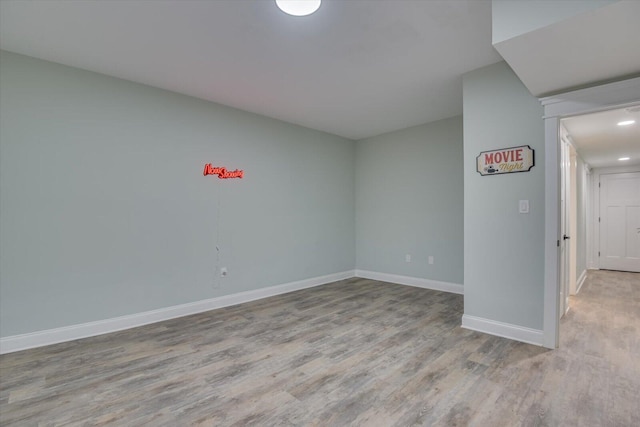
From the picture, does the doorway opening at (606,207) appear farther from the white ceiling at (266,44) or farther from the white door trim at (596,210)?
the white ceiling at (266,44)

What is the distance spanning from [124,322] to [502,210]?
13.3ft

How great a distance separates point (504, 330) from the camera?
2855mm

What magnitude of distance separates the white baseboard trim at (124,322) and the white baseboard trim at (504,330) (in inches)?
103

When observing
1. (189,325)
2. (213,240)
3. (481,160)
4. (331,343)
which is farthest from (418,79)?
(189,325)

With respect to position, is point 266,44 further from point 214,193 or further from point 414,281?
point 414,281

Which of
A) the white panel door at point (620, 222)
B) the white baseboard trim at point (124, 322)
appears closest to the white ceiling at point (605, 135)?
the white panel door at point (620, 222)

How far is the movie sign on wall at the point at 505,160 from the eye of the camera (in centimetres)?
274

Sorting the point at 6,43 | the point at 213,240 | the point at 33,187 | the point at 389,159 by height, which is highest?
the point at 6,43

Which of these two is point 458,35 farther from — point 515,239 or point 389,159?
point 389,159

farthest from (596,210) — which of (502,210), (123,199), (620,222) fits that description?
(123,199)

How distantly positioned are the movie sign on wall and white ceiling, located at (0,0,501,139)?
0.89 metres

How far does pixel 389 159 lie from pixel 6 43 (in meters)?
4.86

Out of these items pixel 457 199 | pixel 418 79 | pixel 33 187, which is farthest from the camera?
pixel 457 199

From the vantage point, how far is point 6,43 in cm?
254
